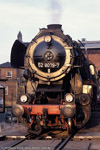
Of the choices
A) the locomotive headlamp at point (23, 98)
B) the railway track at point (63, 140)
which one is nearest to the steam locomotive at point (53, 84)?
the locomotive headlamp at point (23, 98)

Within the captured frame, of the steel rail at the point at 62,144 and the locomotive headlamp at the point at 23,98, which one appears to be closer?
the steel rail at the point at 62,144

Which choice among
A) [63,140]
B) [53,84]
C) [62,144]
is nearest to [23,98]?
[53,84]

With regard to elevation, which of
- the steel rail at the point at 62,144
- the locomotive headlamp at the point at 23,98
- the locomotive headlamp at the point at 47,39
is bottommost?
the steel rail at the point at 62,144

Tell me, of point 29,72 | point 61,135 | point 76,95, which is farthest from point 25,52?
point 61,135

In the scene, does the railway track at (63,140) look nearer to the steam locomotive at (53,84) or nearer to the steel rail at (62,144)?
the steel rail at (62,144)

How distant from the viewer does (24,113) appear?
→ 977cm

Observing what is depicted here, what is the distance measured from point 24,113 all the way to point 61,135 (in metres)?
1.47

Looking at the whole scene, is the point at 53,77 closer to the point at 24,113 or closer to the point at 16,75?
the point at 24,113

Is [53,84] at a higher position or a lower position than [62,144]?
higher

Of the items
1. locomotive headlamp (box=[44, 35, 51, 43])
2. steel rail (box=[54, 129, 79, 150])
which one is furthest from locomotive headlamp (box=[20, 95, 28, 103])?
locomotive headlamp (box=[44, 35, 51, 43])

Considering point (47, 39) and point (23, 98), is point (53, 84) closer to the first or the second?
point (23, 98)

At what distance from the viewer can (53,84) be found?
1068 cm

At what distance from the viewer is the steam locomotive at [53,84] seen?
32.7 feet

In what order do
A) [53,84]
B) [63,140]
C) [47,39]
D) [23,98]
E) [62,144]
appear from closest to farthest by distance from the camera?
[62,144] → [63,140] → [23,98] → [47,39] → [53,84]
